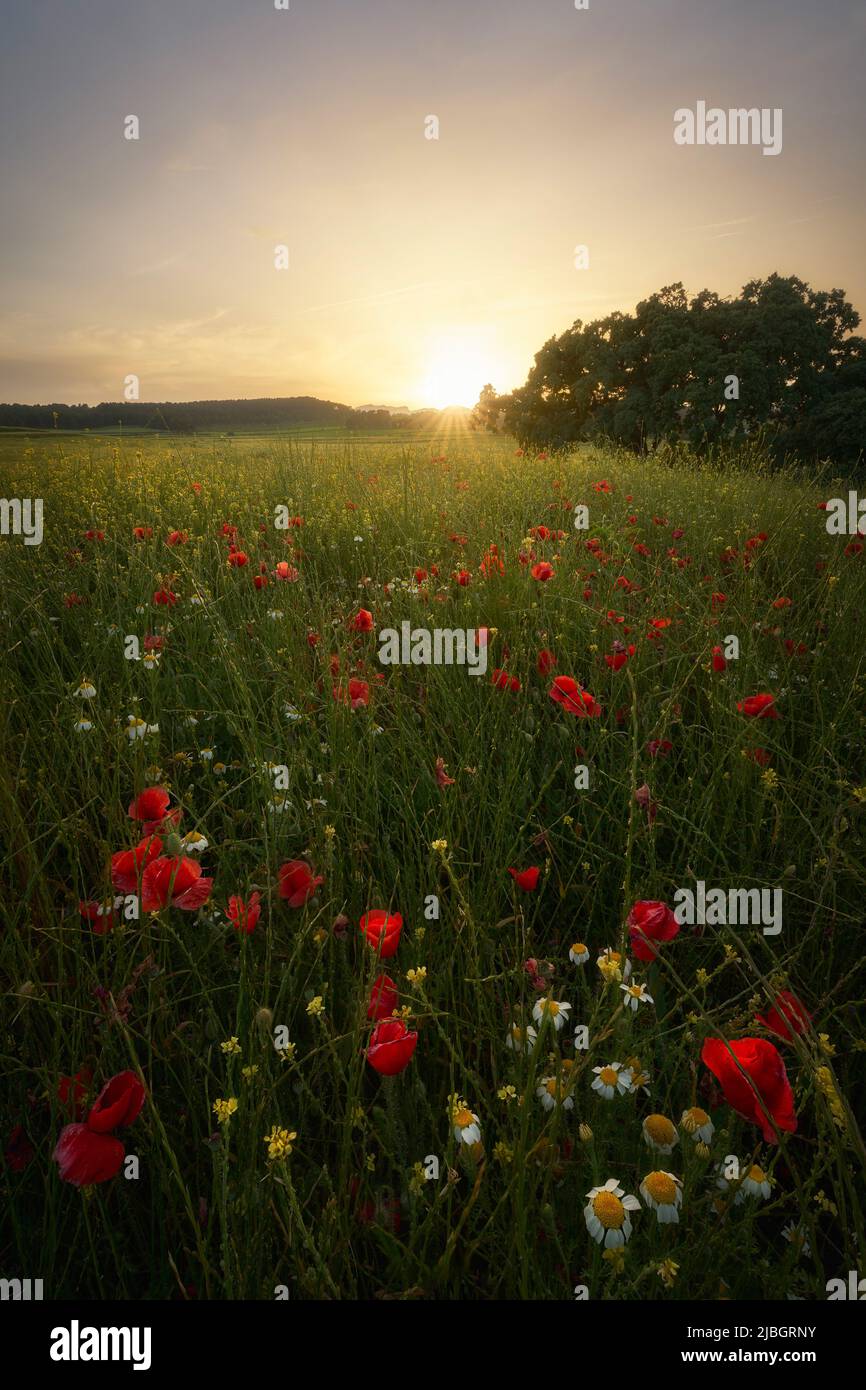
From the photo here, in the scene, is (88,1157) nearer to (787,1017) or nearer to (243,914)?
(243,914)

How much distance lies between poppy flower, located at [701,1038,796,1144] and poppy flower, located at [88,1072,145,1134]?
83cm

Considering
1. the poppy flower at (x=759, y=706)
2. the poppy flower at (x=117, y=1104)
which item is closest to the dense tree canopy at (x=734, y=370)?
the poppy flower at (x=759, y=706)

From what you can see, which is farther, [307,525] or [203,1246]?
[307,525]

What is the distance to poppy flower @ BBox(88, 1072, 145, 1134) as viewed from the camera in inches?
36.0

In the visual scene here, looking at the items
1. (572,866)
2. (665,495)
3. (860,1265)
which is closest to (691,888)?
(572,866)

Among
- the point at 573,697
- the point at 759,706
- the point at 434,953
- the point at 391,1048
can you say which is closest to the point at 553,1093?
the point at 391,1048

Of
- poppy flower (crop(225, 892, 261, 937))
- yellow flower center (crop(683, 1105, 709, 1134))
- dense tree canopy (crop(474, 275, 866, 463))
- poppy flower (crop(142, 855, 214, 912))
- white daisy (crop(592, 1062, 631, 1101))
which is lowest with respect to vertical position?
white daisy (crop(592, 1062, 631, 1101))

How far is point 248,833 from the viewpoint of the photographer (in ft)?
6.48

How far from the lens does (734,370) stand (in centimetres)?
1711

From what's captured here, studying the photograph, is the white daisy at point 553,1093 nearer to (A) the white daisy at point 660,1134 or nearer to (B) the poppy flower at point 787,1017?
(A) the white daisy at point 660,1134

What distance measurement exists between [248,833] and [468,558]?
2686 millimetres

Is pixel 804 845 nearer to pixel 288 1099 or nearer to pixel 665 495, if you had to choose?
pixel 288 1099

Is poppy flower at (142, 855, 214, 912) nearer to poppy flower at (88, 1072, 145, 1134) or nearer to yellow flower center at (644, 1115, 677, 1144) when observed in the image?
poppy flower at (88, 1072, 145, 1134)

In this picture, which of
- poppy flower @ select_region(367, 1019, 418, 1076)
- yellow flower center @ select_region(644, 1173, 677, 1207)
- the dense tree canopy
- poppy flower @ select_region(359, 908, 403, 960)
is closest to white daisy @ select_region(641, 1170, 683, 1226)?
yellow flower center @ select_region(644, 1173, 677, 1207)
